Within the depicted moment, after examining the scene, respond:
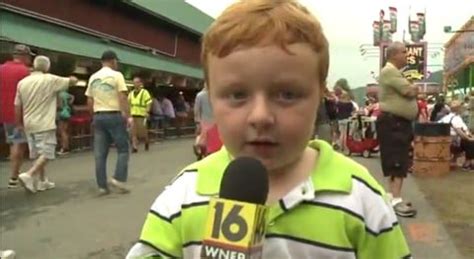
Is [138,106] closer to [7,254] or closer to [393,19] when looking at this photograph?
[7,254]

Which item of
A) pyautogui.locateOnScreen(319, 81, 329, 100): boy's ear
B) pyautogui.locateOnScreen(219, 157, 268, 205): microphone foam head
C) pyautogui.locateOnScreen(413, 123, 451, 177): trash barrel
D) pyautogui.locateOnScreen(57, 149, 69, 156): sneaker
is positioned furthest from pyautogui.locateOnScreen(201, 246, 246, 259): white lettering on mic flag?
pyautogui.locateOnScreen(57, 149, 69, 156): sneaker

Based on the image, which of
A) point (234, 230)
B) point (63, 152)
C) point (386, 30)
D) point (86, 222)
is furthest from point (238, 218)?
point (386, 30)

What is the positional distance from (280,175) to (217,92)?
0.80ft

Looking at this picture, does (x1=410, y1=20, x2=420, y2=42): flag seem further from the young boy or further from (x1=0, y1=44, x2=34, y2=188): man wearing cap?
the young boy

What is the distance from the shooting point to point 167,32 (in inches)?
1325

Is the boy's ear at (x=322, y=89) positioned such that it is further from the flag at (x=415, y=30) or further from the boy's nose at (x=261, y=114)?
the flag at (x=415, y=30)

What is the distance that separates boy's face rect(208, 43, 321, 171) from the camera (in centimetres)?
155

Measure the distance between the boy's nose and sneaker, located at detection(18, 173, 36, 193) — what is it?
783 centimetres

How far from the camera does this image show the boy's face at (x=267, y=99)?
1.55 m

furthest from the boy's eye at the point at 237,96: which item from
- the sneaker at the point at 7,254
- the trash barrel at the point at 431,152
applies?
the trash barrel at the point at 431,152

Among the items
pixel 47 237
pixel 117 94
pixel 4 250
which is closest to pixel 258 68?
pixel 4 250

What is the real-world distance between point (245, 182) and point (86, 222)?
613 centimetres

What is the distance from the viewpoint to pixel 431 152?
39.4 ft

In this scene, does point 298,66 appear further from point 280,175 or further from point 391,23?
point 391,23
